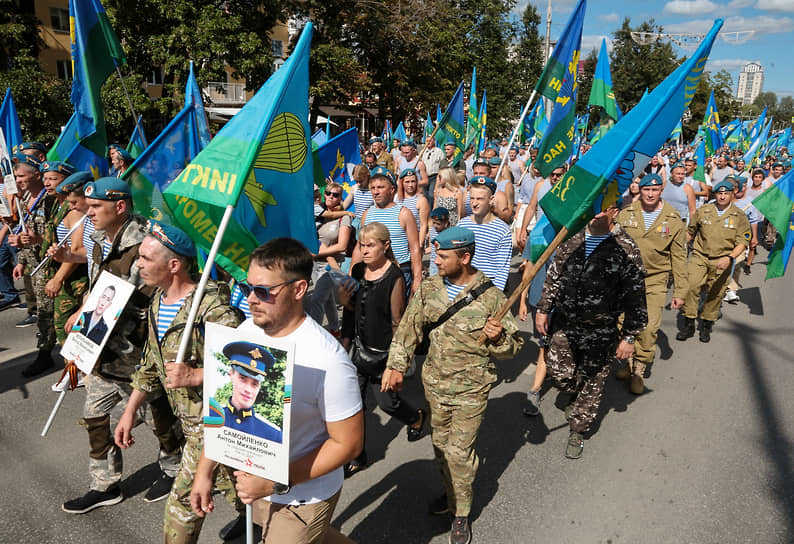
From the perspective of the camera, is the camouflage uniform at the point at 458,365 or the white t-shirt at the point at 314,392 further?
the camouflage uniform at the point at 458,365

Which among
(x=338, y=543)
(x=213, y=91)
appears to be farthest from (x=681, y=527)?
(x=213, y=91)

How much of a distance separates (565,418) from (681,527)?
1.54 m

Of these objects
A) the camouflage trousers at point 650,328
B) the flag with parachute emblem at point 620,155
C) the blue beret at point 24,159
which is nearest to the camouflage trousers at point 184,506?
the flag with parachute emblem at point 620,155

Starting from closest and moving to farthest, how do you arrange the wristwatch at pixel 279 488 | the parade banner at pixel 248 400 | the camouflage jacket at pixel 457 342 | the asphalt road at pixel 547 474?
the parade banner at pixel 248 400
the wristwatch at pixel 279 488
the camouflage jacket at pixel 457 342
the asphalt road at pixel 547 474

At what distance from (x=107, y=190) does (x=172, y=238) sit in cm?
137

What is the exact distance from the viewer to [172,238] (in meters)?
2.74

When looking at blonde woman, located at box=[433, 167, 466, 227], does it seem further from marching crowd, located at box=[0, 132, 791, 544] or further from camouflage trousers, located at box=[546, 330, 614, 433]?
camouflage trousers, located at box=[546, 330, 614, 433]

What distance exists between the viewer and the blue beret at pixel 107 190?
3715 millimetres

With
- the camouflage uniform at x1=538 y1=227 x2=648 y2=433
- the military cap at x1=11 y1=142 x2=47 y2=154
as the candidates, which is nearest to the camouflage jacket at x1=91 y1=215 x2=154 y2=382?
the camouflage uniform at x1=538 y1=227 x2=648 y2=433

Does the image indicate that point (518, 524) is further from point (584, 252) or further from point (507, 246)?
point (507, 246)

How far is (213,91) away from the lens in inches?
1561

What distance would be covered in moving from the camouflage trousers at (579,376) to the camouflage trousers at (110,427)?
2844mm

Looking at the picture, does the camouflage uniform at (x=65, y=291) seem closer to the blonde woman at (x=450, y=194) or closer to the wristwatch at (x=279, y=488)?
the wristwatch at (x=279, y=488)

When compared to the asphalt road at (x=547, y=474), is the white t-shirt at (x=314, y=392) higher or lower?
higher
